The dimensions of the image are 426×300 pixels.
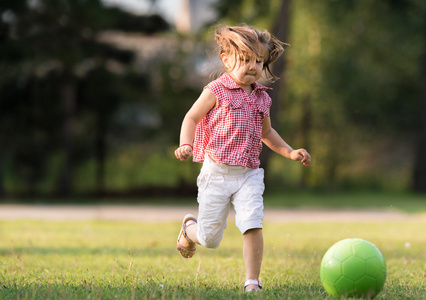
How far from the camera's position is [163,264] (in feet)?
17.6

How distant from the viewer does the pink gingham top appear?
14.0 feet

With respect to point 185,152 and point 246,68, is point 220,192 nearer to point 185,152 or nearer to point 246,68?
point 185,152

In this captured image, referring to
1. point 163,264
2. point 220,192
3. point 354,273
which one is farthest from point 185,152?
point 163,264

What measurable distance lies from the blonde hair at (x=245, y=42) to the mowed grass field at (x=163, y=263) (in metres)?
1.66

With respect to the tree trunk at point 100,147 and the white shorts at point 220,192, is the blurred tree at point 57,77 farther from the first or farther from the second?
the white shorts at point 220,192

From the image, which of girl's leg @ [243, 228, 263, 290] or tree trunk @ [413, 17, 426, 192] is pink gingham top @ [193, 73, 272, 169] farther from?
tree trunk @ [413, 17, 426, 192]

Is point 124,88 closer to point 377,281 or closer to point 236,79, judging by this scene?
point 236,79

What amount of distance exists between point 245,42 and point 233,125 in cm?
60

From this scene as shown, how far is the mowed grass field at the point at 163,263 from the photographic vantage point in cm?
387

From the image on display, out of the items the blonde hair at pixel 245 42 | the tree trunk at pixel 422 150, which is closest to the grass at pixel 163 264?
the blonde hair at pixel 245 42

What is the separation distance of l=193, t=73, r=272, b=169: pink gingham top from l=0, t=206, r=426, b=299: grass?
0.92 meters

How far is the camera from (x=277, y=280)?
447 cm

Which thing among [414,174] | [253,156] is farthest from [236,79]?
[414,174]

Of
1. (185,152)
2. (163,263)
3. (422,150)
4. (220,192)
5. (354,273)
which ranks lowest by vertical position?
(163,263)
